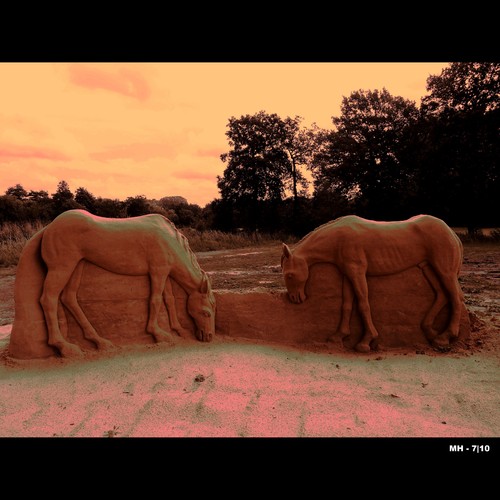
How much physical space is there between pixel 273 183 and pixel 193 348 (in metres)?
25.1

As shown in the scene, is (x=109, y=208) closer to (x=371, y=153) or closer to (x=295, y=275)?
(x=371, y=153)

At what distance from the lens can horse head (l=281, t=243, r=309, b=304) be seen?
4.90 meters

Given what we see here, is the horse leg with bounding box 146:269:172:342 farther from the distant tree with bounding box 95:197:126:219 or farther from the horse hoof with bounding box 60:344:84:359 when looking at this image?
the distant tree with bounding box 95:197:126:219

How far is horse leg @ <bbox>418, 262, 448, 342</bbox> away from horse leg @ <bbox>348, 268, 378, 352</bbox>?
2.10 ft

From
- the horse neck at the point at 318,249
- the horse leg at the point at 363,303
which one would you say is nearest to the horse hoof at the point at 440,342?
the horse leg at the point at 363,303

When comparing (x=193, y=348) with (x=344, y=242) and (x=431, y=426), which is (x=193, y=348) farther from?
(x=431, y=426)

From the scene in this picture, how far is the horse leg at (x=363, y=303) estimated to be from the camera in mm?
4719

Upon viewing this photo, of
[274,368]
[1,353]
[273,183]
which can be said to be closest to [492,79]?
[273,183]

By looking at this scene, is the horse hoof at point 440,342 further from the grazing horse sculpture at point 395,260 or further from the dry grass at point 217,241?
the dry grass at point 217,241

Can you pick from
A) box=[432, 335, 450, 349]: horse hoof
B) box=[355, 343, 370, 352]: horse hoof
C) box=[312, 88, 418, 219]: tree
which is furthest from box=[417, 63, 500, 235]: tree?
box=[355, 343, 370, 352]: horse hoof

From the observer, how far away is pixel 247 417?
3.14 meters

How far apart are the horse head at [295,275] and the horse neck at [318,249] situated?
74 mm

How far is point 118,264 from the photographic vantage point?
459 centimetres

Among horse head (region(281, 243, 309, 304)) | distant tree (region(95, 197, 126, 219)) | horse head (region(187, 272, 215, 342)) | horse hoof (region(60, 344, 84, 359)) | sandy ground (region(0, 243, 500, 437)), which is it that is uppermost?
distant tree (region(95, 197, 126, 219))
